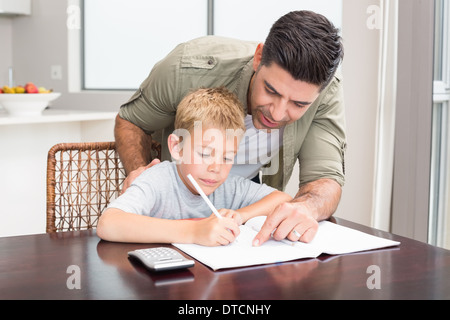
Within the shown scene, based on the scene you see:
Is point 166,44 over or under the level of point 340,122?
over

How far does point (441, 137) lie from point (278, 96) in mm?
1244

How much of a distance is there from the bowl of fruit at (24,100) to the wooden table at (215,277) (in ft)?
6.65

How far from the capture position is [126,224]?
1094 millimetres

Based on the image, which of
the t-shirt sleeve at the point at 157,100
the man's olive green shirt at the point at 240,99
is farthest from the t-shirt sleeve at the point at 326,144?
the t-shirt sleeve at the point at 157,100

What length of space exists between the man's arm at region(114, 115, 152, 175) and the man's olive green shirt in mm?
42

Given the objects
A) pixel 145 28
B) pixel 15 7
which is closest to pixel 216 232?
pixel 145 28

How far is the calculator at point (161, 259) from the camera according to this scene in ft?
2.97

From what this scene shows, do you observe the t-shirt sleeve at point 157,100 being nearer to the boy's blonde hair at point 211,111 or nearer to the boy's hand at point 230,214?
the boy's blonde hair at point 211,111

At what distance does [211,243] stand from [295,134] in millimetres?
634

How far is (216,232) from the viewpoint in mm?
1043

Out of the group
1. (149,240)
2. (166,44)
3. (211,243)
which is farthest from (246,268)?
(166,44)

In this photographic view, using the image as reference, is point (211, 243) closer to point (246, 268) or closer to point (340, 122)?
point (246, 268)
